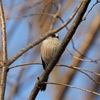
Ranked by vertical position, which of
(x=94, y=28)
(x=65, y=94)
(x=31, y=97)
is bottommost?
(x=31, y=97)

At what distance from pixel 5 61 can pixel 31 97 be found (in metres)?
0.22

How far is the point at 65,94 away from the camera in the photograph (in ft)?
9.14

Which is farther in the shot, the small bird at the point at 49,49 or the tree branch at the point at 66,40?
the small bird at the point at 49,49

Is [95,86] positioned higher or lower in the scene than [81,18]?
higher

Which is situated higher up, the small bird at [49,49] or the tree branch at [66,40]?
the small bird at [49,49]

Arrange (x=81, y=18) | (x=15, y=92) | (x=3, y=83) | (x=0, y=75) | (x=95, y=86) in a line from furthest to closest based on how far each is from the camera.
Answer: (x=95, y=86)
(x=15, y=92)
(x=0, y=75)
(x=3, y=83)
(x=81, y=18)

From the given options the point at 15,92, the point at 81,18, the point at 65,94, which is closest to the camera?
the point at 81,18

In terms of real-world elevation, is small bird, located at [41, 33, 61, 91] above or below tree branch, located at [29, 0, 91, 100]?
above

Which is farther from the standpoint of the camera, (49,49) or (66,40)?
(49,49)

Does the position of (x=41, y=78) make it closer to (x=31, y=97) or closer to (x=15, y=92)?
(x=31, y=97)

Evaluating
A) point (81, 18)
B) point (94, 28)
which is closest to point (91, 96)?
point (94, 28)

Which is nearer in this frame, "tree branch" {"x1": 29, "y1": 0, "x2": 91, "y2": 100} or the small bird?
"tree branch" {"x1": 29, "y1": 0, "x2": 91, "y2": 100}

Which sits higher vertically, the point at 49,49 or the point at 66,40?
the point at 49,49

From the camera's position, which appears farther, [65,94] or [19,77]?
[65,94]
